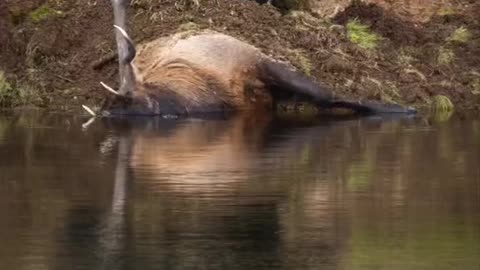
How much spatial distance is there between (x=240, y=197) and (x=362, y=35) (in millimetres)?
13070

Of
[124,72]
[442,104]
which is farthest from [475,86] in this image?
[124,72]

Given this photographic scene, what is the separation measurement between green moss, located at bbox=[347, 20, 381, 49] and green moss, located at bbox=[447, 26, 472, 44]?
175 centimetres

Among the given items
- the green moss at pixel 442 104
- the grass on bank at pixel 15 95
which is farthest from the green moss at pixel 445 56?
the grass on bank at pixel 15 95

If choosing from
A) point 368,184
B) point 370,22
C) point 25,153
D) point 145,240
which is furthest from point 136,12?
point 145,240

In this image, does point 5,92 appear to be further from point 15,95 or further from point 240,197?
point 240,197

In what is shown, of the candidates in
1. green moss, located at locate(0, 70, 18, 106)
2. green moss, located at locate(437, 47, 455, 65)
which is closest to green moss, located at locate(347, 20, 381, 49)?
green moss, located at locate(437, 47, 455, 65)

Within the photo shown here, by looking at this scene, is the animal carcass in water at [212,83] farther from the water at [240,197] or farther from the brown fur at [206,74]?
the water at [240,197]

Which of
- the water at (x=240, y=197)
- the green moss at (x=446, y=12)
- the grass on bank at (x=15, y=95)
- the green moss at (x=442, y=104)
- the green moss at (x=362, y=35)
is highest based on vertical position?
the green moss at (x=446, y=12)

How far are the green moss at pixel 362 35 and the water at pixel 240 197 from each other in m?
5.25

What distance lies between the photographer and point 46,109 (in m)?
23.1

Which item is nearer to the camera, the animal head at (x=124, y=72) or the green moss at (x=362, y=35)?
the animal head at (x=124, y=72)

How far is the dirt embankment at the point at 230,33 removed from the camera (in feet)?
76.2

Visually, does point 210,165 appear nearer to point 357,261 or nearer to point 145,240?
point 145,240

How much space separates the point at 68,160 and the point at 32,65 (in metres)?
9.06
